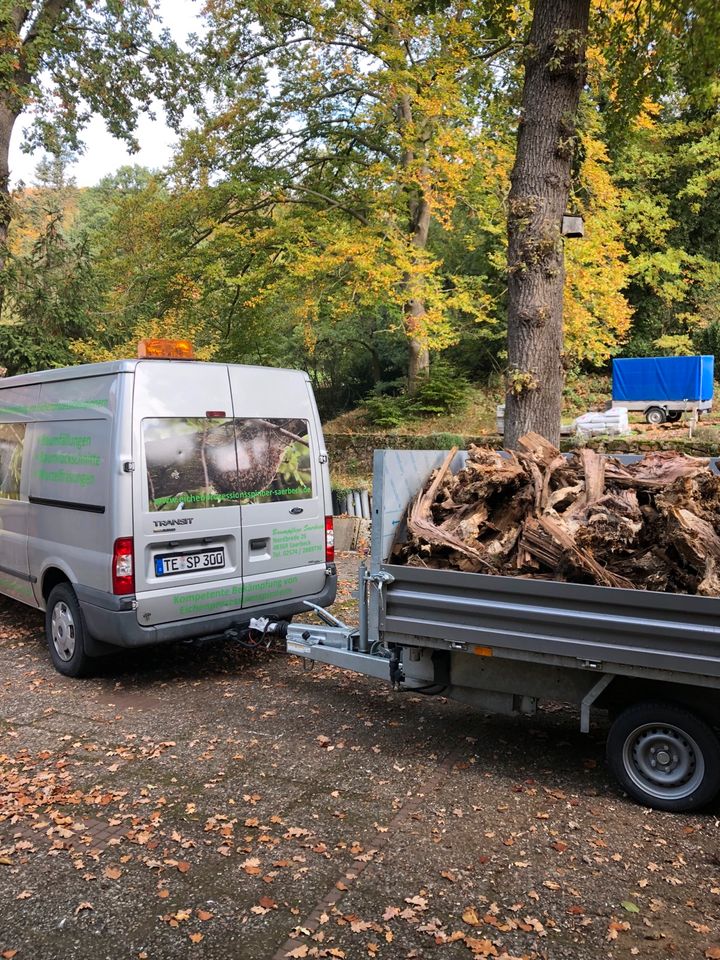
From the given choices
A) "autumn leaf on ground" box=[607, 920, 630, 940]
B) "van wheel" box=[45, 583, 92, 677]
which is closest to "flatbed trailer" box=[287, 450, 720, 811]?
"autumn leaf on ground" box=[607, 920, 630, 940]

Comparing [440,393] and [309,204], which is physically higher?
[309,204]

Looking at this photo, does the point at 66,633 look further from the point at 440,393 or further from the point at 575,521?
the point at 440,393

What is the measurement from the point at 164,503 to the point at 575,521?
2.94 meters

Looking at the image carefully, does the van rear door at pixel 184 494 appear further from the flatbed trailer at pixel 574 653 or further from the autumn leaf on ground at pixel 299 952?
the autumn leaf on ground at pixel 299 952

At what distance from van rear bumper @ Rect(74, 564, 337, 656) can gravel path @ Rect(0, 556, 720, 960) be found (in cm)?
48

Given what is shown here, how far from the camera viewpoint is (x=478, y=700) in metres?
4.49

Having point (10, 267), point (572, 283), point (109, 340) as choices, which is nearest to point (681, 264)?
point (572, 283)

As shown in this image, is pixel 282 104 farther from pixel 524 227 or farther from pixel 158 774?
pixel 158 774

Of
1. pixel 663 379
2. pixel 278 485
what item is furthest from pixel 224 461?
pixel 663 379

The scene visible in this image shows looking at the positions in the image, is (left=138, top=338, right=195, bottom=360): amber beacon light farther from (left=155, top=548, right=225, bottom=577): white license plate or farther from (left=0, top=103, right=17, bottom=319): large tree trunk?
(left=0, top=103, right=17, bottom=319): large tree trunk

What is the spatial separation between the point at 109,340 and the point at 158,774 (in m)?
15.1

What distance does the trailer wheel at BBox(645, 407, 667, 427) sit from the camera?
24.0 metres

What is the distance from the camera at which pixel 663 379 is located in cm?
2373

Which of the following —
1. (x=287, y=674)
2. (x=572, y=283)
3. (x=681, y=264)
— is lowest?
(x=287, y=674)
